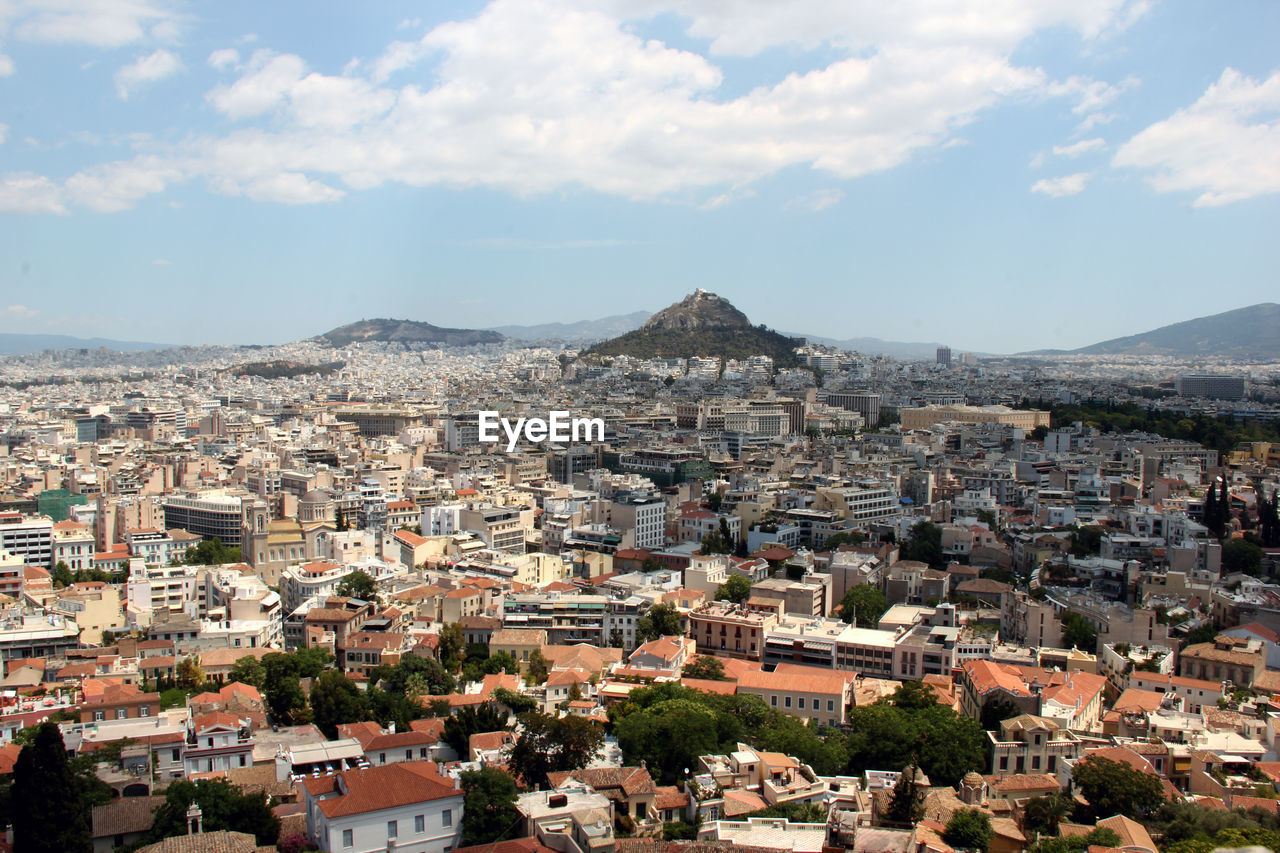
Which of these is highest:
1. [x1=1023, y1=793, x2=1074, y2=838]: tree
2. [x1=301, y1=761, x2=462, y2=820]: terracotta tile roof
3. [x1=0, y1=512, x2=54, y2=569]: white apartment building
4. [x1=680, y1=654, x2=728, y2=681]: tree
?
[x1=0, y1=512, x2=54, y2=569]: white apartment building

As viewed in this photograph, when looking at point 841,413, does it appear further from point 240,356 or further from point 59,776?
point 240,356

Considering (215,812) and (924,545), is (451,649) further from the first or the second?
(924,545)

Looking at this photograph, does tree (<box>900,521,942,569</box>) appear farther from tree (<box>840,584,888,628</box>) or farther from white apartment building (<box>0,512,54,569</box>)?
white apartment building (<box>0,512,54,569</box>)

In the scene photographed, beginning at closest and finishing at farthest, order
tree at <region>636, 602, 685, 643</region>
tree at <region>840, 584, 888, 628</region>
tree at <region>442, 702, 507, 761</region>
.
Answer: tree at <region>442, 702, 507, 761</region> < tree at <region>636, 602, 685, 643</region> < tree at <region>840, 584, 888, 628</region>

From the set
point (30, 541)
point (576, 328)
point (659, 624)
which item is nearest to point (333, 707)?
point (659, 624)

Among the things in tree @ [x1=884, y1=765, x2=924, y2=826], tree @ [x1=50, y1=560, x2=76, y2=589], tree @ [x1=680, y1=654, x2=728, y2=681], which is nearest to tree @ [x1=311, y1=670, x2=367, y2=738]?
tree @ [x1=680, y1=654, x2=728, y2=681]

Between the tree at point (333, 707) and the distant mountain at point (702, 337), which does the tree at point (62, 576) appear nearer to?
the tree at point (333, 707)

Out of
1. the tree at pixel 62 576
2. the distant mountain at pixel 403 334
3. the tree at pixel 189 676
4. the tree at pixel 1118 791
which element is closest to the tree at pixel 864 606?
the tree at pixel 1118 791
